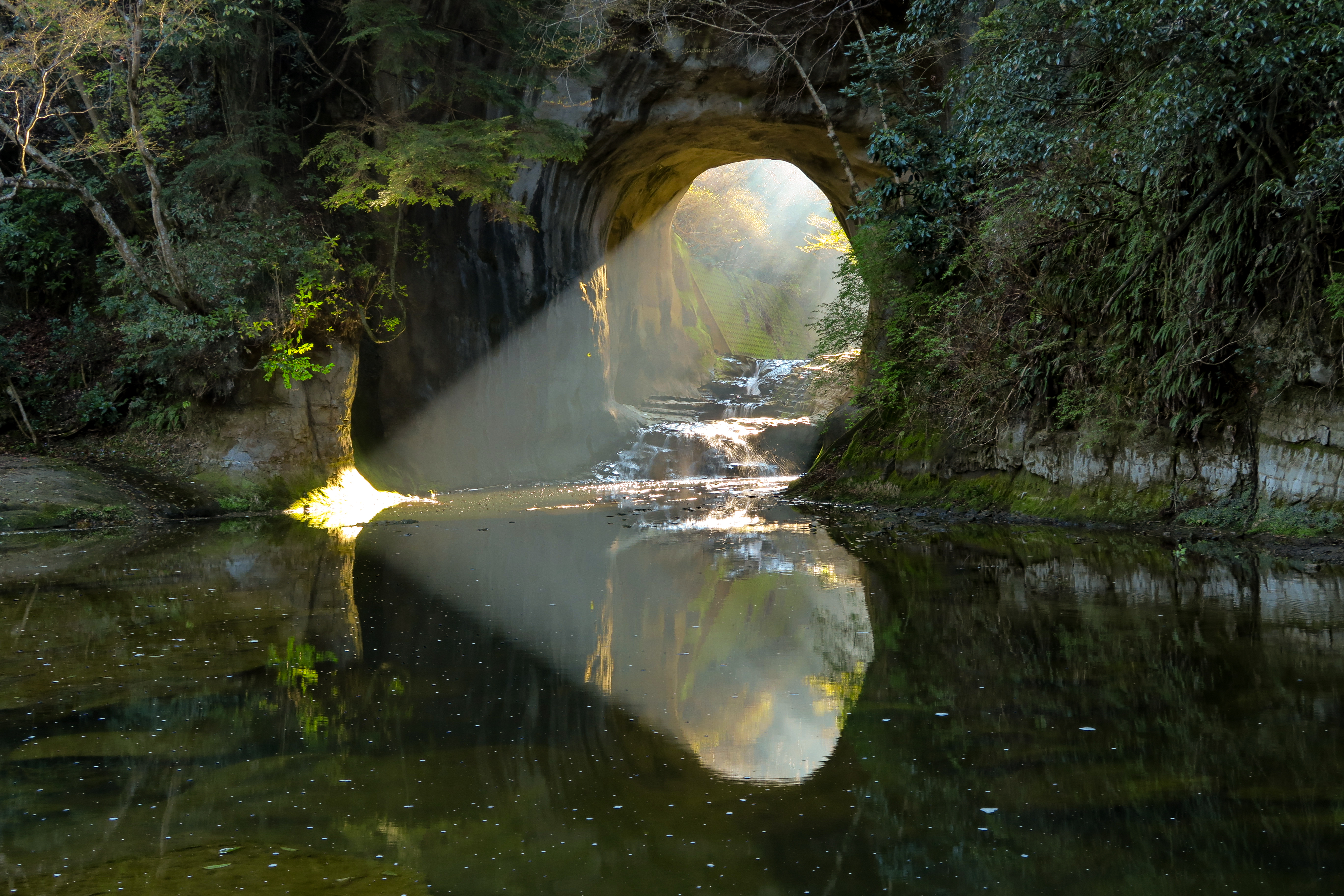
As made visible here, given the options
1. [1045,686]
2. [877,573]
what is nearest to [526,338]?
[877,573]

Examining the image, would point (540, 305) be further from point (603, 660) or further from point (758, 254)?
point (758, 254)

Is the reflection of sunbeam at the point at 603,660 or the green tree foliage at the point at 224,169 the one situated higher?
the green tree foliage at the point at 224,169

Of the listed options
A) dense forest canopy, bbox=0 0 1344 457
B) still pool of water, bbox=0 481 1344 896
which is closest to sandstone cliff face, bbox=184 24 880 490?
dense forest canopy, bbox=0 0 1344 457

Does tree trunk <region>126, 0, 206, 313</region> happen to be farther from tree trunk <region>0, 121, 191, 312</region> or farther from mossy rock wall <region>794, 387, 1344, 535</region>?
mossy rock wall <region>794, 387, 1344, 535</region>

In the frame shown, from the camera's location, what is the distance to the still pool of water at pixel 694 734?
247cm

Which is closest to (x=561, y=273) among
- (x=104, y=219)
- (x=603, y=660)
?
(x=104, y=219)

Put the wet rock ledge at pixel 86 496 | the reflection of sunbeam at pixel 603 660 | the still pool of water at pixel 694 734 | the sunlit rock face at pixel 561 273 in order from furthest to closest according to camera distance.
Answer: the sunlit rock face at pixel 561 273, the wet rock ledge at pixel 86 496, the reflection of sunbeam at pixel 603 660, the still pool of water at pixel 694 734

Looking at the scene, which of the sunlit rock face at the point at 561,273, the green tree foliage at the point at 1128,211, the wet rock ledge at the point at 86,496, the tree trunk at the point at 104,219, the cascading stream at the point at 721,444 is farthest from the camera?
the cascading stream at the point at 721,444

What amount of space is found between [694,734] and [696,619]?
2.17 meters

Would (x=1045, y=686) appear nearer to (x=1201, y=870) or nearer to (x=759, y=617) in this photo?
(x=1201, y=870)

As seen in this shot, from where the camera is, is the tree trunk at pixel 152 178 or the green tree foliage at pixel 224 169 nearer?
the tree trunk at pixel 152 178

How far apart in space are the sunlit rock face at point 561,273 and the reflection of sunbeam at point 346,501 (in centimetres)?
189

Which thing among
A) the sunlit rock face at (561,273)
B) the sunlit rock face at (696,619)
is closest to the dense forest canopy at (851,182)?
the sunlit rock face at (561,273)

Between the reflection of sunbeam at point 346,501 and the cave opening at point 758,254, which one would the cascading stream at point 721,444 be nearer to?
the reflection of sunbeam at point 346,501
